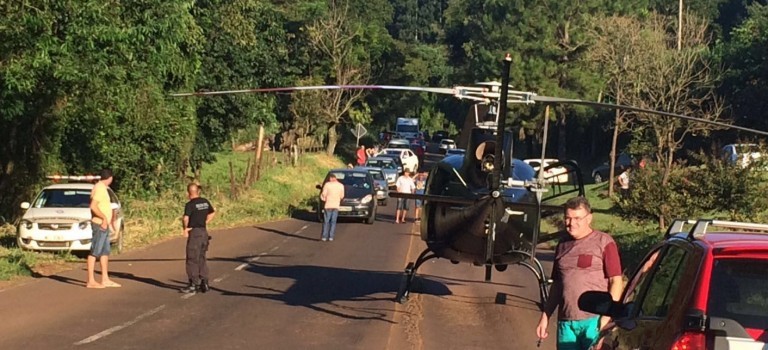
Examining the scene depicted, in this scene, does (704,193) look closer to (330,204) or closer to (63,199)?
(330,204)

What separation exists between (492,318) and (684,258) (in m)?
9.30

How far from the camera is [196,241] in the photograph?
56.6ft

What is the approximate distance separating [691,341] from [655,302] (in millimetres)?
1398

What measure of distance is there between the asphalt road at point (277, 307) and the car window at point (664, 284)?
18.9 feet

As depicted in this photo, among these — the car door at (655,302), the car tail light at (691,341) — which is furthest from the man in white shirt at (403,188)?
the car tail light at (691,341)

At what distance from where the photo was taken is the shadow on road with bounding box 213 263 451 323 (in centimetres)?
1627

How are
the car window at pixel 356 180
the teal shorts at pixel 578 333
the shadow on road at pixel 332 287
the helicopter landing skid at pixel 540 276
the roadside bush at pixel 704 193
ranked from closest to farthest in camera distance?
the teal shorts at pixel 578 333, the helicopter landing skid at pixel 540 276, the shadow on road at pixel 332 287, the roadside bush at pixel 704 193, the car window at pixel 356 180

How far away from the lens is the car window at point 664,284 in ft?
19.9

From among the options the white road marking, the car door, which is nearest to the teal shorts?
the car door

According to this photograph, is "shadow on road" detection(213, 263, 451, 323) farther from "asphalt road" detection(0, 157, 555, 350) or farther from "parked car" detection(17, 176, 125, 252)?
"parked car" detection(17, 176, 125, 252)

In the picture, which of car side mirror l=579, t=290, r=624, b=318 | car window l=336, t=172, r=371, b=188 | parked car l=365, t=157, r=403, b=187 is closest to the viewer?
car side mirror l=579, t=290, r=624, b=318

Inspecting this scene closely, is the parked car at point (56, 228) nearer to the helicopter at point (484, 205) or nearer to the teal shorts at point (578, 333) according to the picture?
the helicopter at point (484, 205)

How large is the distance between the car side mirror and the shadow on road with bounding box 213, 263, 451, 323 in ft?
26.0

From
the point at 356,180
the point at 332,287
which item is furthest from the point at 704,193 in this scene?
the point at 356,180
